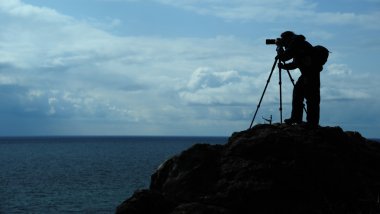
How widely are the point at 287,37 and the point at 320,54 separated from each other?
1151 millimetres

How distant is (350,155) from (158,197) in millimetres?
5368

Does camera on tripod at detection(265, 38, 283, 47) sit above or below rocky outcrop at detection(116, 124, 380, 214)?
above

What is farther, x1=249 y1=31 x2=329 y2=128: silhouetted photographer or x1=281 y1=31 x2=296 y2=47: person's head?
x1=281 y1=31 x2=296 y2=47: person's head

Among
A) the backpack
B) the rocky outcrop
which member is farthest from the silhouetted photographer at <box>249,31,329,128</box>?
the rocky outcrop

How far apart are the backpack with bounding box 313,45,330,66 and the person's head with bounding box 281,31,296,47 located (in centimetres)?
83

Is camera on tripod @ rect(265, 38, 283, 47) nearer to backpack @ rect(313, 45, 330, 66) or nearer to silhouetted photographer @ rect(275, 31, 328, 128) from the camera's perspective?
silhouetted photographer @ rect(275, 31, 328, 128)

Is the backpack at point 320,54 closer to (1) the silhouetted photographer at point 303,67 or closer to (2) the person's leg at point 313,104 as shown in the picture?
(1) the silhouetted photographer at point 303,67

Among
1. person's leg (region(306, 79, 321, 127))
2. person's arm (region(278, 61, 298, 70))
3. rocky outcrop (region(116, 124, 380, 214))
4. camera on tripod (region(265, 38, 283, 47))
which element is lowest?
rocky outcrop (region(116, 124, 380, 214))

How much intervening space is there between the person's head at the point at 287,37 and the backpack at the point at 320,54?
0.83m

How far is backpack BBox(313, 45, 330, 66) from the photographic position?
14.3m

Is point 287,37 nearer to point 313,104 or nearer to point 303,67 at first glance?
point 303,67

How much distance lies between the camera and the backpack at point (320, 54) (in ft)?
46.8

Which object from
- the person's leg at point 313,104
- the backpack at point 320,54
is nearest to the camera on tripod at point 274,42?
the backpack at point 320,54

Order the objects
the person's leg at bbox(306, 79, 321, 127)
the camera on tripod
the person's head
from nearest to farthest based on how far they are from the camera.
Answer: the person's leg at bbox(306, 79, 321, 127)
the person's head
the camera on tripod
